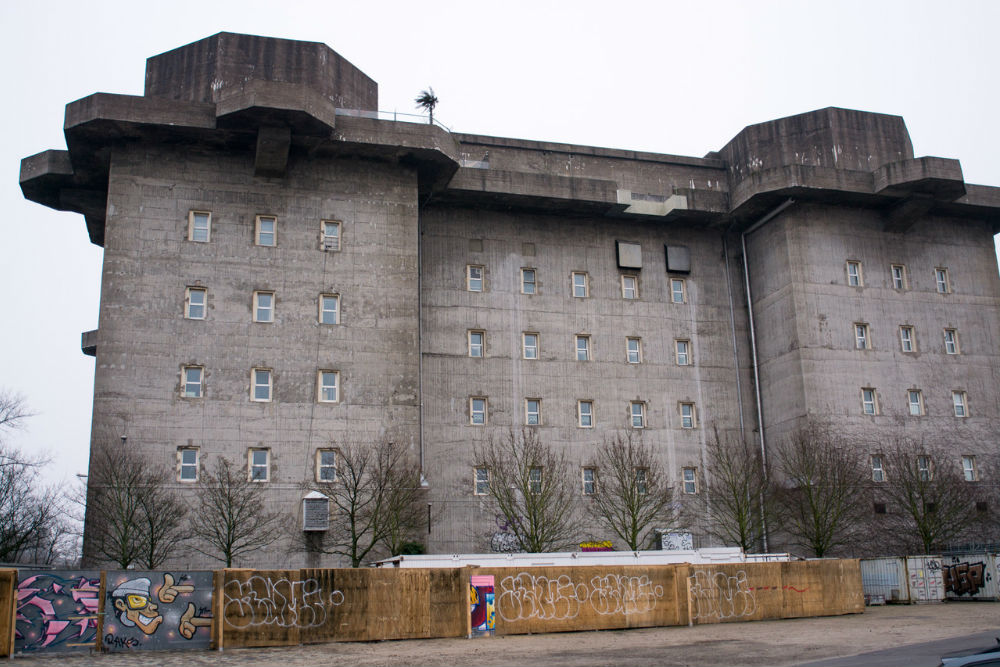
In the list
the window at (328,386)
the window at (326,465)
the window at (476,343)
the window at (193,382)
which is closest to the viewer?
the window at (193,382)

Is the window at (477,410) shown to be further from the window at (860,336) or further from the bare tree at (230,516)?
the window at (860,336)

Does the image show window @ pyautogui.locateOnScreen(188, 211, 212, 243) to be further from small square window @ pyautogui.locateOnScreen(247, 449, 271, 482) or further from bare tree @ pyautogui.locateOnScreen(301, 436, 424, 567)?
bare tree @ pyautogui.locateOnScreen(301, 436, 424, 567)

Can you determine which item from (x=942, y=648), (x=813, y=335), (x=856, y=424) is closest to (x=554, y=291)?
(x=813, y=335)

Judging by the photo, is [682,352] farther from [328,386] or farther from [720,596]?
[720,596]

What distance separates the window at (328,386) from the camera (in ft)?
139

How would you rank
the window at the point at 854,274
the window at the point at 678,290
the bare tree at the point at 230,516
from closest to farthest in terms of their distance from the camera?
the bare tree at the point at 230,516
the window at the point at 854,274
the window at the point at 678,290

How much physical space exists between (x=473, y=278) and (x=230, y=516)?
18.9 m

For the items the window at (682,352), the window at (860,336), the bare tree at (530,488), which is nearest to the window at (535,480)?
the bare tree at (530,488)

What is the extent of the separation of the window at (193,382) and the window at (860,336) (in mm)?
33595

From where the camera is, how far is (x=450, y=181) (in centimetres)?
4828

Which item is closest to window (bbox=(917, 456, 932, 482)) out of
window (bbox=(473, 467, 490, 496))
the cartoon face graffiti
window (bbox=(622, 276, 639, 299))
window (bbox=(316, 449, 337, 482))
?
window (bbox=(622, 276, 639, 299))

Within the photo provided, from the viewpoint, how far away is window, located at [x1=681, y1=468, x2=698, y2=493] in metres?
49.6

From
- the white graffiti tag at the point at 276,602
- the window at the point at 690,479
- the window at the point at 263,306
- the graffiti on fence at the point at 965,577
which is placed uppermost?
the window at the point at 263,306

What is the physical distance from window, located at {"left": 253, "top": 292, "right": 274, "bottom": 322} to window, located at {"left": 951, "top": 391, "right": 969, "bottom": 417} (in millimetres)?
36625
